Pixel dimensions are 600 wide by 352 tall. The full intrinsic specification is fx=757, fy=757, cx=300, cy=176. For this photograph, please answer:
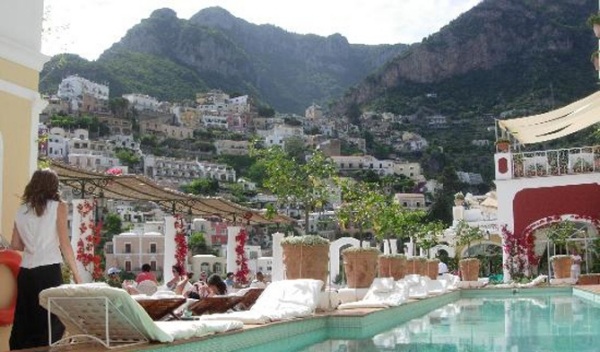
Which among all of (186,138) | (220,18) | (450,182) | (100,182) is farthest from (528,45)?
(100,182)

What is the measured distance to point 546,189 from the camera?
22141 millimetres

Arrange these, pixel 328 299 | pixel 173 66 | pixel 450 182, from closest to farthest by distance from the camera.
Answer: pixel 328 299 → pixel 450 182 → pixel 173 66

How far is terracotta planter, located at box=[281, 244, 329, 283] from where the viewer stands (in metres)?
9.12

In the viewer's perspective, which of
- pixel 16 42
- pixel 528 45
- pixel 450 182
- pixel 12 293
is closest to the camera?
pixel 12 293

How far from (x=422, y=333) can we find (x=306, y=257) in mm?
1713

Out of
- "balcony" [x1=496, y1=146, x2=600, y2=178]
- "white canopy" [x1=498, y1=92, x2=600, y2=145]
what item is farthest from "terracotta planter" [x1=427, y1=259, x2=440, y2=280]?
"balcony" [x1=496, y1=146, x2=600, y2=178]

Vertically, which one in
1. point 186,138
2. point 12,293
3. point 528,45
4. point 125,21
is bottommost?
point 12,293

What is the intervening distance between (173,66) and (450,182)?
64.8 m

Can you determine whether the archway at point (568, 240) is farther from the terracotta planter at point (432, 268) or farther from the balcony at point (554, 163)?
the terracotta planter at point (432, 268)

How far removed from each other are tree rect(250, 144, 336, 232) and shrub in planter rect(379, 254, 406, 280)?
2.99 metres

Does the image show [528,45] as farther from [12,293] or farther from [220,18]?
[12,293]

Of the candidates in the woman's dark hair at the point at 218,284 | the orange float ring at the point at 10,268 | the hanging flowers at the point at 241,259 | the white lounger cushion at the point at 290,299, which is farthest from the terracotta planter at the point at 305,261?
the orange float ring at the point at 10,268

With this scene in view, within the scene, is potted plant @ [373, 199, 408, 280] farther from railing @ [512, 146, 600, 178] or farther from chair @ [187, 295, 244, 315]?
chair @ [187, 295, 244, 315]

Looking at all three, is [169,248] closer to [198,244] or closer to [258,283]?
[258,283]
